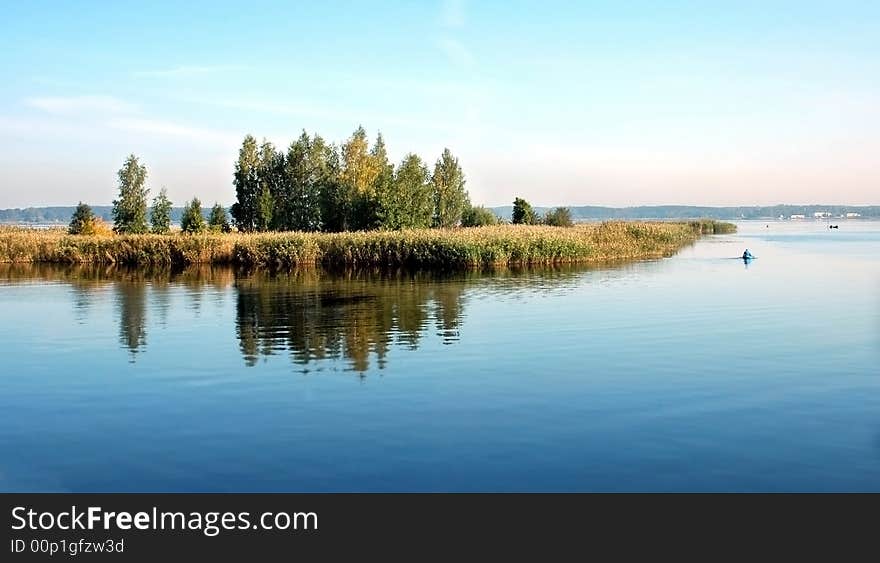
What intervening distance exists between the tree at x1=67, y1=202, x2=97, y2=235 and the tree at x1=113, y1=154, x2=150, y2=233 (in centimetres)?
189

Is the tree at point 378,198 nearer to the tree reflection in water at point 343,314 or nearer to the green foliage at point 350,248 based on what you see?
the green foliage at point 350,248

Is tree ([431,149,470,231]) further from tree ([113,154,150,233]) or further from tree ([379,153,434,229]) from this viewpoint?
tree ([113,154,150,233])

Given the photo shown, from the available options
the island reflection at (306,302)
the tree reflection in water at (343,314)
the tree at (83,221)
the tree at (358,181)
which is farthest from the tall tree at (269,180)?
the tree reflection in water at (343,314)

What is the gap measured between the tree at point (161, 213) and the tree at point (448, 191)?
21.9 metres

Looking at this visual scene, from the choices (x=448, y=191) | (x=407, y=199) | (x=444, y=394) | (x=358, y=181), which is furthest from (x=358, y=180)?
(x=444, y=394)

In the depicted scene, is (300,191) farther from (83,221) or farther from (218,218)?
(83,221)

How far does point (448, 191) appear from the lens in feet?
251

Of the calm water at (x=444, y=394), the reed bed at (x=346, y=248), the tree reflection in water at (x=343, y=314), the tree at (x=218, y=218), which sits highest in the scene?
the tree at (x=218, y=218)

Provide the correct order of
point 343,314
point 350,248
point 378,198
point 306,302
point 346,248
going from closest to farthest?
point 343,314
point 306,302
point 350,248
point 346,248
point 378,198

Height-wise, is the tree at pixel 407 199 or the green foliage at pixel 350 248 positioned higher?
the tree at pixel 407 199

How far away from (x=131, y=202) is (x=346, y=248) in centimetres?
2141

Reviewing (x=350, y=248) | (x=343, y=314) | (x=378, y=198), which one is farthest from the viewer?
(x=378, y=198)

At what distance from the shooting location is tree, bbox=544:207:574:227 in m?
79.9

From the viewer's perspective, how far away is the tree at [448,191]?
75.9 metres
